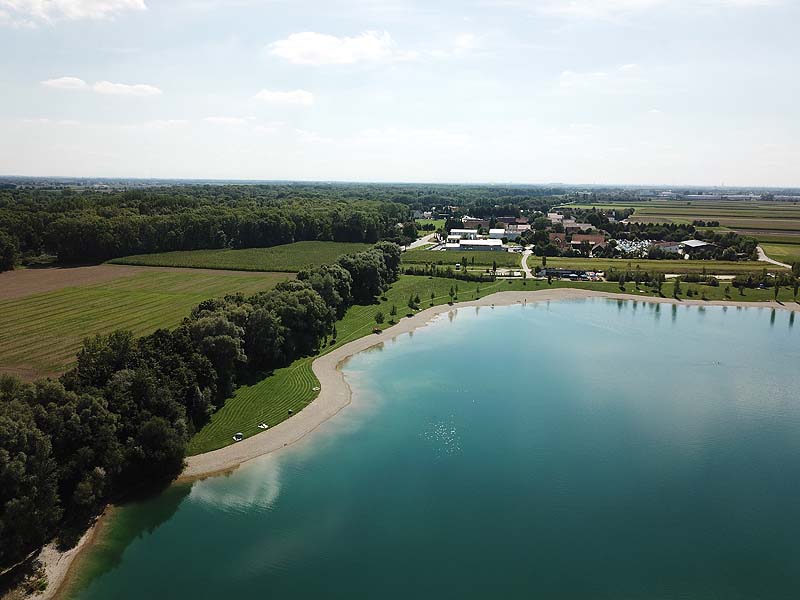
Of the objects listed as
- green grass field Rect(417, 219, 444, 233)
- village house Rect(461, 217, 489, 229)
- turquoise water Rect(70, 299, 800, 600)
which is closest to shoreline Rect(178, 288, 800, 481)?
turquoise water Rect(70, 299, 800, 600)

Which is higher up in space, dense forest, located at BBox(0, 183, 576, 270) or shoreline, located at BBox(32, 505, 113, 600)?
dense forest, located at BBox(0, 183, 576, 270)

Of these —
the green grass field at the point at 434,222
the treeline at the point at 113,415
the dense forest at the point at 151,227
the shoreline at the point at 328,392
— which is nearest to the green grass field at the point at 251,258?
the dense forest at the point at 151,227

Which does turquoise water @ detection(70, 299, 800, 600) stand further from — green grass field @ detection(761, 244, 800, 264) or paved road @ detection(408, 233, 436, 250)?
paved road @ detection(408, 233, 436, 250)

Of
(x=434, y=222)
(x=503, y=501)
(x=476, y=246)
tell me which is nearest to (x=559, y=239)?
(x=476, y=246)

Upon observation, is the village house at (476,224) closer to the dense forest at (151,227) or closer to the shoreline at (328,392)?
the dense forest at (151,227)

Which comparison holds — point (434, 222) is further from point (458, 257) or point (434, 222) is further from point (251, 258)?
point (251, 258)

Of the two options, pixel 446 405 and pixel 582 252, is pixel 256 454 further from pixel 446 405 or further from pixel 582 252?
pixel 582 252
